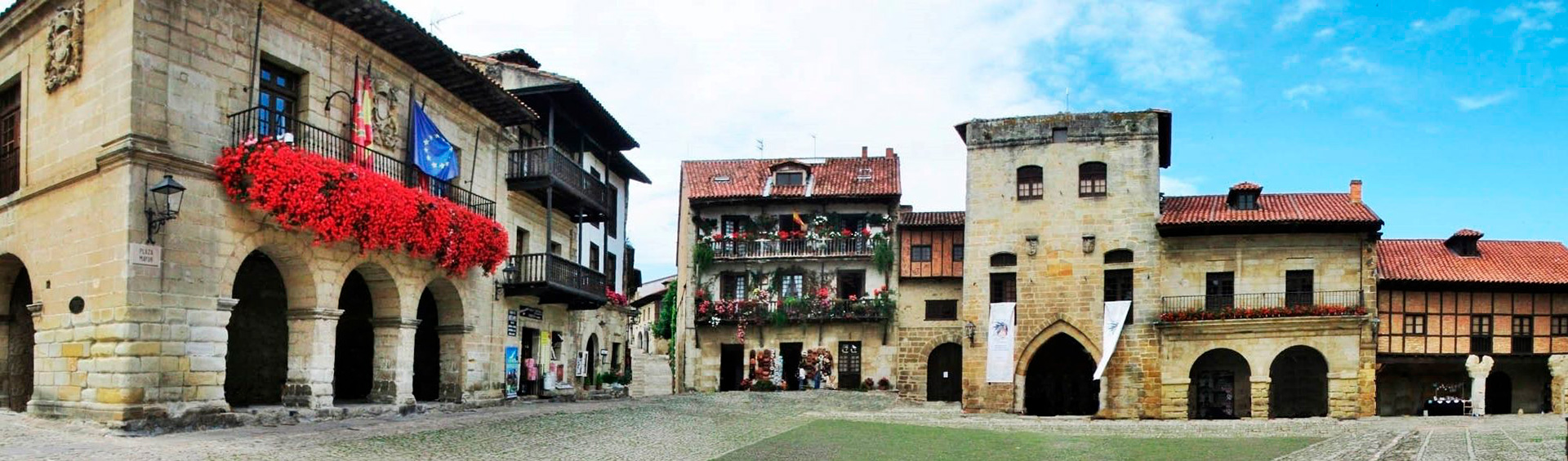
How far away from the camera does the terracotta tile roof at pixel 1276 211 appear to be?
1378 inches

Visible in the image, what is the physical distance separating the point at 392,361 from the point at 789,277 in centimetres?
2253

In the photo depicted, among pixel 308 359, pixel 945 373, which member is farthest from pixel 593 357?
pixel 308 359

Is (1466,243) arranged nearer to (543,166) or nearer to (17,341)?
(543,166)

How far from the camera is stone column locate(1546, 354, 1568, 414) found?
3538 cm

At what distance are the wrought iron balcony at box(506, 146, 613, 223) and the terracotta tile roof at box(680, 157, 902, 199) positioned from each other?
1282 centimetres

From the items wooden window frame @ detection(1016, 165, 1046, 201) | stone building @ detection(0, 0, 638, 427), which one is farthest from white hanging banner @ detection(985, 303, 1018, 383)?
stone building @ detection(0, 0, 638, 427)

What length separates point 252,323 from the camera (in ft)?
76.2

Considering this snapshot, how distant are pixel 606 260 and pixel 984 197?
11.8 metres

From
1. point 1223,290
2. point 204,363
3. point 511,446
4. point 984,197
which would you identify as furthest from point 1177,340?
point 204,363

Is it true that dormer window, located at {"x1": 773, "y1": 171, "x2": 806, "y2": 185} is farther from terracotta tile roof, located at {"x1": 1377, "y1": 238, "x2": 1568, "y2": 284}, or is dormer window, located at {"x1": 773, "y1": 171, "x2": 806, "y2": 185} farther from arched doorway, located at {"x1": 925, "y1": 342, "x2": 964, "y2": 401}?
terracotta tile roof, located at {"x1": 1377, "y1": 238, "x2": 1568, "y2": 284}

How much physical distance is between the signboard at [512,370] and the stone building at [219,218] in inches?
18.7

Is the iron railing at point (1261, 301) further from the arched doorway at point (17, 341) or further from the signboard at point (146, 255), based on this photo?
the arched doorway at point (17, 341)

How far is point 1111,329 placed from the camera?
3625cm

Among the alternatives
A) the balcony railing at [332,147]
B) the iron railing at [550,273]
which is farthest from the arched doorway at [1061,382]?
the balcony railing at [332,147]
